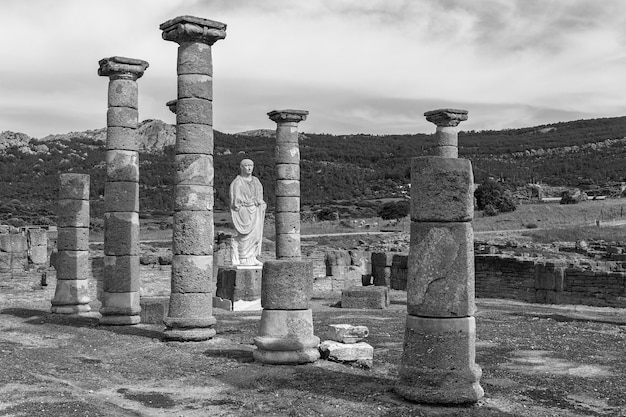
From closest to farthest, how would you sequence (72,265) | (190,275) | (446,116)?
(190,275)
(72,265)
(446,116)

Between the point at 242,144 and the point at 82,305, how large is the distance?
8293 centimetres

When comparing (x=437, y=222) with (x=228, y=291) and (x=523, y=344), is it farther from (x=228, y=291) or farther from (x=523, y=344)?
(x=228, y=291)

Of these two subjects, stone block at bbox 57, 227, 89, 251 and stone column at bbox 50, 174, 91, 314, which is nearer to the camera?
stone column at bbox 50, 174, 91, 314

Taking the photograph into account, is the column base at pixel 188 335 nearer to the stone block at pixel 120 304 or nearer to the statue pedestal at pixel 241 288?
the stone block at pixel 120 304

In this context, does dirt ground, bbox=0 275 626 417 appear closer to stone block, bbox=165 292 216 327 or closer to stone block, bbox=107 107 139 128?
stone block, bbox=165 292 216 327

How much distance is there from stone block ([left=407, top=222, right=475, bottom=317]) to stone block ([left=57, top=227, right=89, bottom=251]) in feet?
37.5

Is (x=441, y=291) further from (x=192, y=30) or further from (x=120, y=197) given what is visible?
(x=120, y=197)

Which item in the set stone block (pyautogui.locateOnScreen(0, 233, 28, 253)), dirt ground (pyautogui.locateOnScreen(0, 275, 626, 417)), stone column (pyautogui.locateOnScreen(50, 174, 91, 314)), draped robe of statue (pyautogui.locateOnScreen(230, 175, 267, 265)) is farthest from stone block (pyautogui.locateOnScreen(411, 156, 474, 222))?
stone block (pyautogui.locateOnScreen(0, 233, 28, 253))

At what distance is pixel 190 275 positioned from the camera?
1319cm

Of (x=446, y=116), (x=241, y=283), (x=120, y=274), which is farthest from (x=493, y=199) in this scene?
(x=120, y=274)

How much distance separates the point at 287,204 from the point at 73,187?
557 cm

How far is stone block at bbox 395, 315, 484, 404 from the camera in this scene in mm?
8008

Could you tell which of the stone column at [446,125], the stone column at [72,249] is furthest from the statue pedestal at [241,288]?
the stone column at [446,125]

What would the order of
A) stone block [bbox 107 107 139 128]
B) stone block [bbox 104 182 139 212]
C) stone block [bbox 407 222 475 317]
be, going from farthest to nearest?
stone block [bbox 107 107 139 128]
stone block [bbox 104 182 139 212]
stone block [bbox 407 222 475 317]
